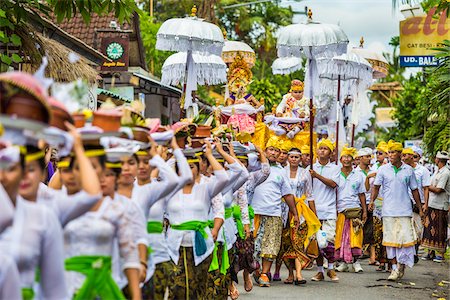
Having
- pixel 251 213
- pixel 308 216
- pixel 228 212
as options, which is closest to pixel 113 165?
pixel 228 212

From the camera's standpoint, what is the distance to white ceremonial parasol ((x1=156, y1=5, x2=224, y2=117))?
16984 mm

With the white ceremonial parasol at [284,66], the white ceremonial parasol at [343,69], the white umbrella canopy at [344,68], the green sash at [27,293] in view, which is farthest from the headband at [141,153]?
the white ceremonial parasol at [284,66]

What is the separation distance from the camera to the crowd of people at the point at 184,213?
546 centimetres

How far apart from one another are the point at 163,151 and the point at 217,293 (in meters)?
2.37

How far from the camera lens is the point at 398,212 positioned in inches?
686

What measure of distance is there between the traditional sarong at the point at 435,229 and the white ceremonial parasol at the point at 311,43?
3.51m

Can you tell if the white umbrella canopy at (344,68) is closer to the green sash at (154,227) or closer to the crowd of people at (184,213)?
the crowd of people at (184,213)

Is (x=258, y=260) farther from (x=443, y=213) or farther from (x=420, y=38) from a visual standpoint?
(x=420, y=38)

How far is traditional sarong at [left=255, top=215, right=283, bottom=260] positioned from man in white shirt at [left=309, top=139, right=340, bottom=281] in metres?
1.33

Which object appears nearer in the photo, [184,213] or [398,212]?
[184,213]

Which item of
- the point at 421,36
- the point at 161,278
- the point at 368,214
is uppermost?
the point at 421,36

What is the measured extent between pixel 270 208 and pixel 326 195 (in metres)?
1.70

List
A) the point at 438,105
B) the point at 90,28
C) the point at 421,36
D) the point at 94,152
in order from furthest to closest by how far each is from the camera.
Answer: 1. the point at 90,28
2. the point at 421,36
3. the point at 438,105
4. the point at 94,152

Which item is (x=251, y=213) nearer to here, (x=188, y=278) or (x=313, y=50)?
(x=188, y=278)
